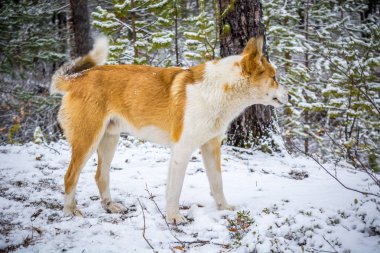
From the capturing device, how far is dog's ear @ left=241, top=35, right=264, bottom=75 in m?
3.39

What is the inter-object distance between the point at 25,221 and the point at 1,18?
35.8ft

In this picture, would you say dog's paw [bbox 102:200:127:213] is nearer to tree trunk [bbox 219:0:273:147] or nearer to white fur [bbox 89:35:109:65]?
white fur [bbox 89:35:109:65]

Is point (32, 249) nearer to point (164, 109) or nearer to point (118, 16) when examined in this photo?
point (164, 109)

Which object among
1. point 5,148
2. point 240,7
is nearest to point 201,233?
point 240,7

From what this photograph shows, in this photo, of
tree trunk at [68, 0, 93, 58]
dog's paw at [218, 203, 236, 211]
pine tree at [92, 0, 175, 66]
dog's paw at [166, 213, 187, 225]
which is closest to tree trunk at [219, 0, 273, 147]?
dog's paw at [218, 203, 236, 211]

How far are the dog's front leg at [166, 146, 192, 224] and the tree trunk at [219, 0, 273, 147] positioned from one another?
103 inches

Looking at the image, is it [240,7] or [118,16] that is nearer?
[240,7]

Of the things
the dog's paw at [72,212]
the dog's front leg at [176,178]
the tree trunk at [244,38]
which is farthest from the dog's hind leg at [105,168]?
the tree trunk at [244,38]

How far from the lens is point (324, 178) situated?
4625 mm

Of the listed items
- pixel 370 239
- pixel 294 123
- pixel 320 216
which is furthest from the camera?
pixel 294 123

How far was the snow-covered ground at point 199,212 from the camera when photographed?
266 cm

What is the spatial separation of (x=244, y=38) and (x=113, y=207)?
11.8 ft

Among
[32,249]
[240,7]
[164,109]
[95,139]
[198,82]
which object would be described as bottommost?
[32,249]

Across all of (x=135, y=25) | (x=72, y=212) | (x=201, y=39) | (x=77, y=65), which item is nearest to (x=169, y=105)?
(x=77, y=65)
